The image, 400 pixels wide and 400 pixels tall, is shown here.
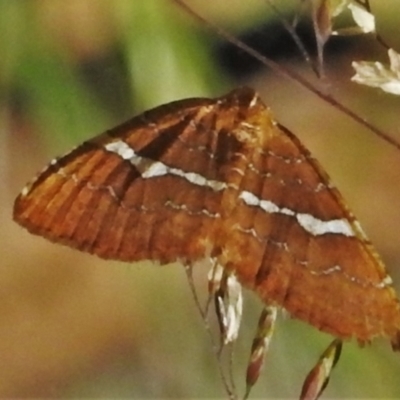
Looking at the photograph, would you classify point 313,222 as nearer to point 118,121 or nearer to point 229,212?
point 229,212

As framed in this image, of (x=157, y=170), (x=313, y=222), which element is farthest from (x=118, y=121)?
(x=313, y=222)

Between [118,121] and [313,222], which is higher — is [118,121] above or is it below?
above

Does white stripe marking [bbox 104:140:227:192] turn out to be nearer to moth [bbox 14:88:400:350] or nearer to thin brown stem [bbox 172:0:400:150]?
moth [bbox 14:88:400:350]

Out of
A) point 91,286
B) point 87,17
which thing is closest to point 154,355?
point 91,286

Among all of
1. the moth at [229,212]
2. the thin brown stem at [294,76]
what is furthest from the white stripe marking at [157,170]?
the thin brown stem at [294,76]

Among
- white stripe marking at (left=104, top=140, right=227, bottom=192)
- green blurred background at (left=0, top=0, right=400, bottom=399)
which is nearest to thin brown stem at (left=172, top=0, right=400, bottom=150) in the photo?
green blurred background at (left=0, top=0, right=400, bottom=399)

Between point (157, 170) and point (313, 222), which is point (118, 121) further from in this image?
point (313, 222)
